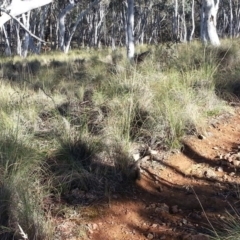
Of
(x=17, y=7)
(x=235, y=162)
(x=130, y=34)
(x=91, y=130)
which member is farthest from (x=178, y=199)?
(x=130, y=34)

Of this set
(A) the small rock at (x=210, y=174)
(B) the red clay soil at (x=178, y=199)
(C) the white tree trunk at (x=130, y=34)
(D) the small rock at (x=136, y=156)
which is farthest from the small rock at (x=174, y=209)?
(C) the white tree trunk at (x=130, y=34)

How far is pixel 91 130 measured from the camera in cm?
423

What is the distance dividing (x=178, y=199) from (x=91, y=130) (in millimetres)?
1360

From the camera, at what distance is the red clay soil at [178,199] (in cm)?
286

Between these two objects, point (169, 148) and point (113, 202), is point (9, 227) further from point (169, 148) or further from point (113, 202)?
point (169, 148)

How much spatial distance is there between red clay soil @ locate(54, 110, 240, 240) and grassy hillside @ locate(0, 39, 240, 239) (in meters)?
0.18

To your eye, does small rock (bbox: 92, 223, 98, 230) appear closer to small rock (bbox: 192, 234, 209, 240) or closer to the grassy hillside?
the grassy hillside

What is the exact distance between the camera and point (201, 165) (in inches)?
149

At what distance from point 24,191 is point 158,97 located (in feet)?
7.79

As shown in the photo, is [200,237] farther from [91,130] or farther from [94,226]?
[91,130]

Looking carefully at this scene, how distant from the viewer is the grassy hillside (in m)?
2.90

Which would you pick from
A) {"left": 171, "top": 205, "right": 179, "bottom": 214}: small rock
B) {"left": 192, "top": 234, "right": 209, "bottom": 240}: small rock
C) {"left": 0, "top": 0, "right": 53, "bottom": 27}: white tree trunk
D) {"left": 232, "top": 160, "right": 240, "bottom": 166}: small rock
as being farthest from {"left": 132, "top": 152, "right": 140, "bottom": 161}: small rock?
{"left": 0, "top": 0, "right": 53, "bottom": 27}: white tree trunk

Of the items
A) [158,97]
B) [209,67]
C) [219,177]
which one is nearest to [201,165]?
[219,177]

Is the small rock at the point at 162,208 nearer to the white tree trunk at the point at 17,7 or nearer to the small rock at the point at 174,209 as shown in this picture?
the small rock at the point at 174,209
